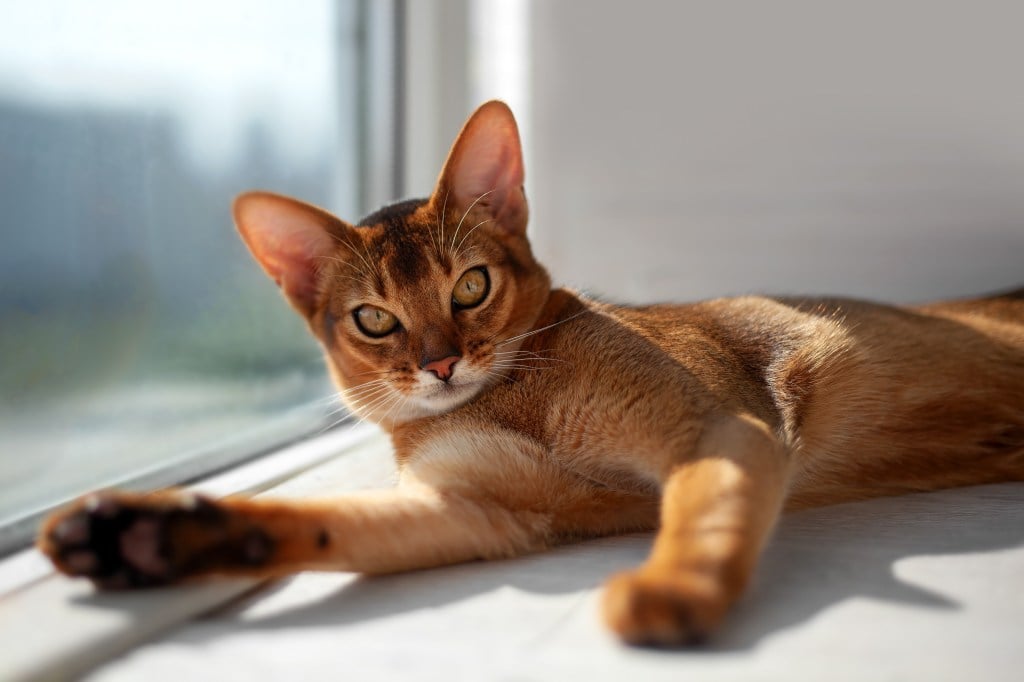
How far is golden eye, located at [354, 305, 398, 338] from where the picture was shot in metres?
1.44

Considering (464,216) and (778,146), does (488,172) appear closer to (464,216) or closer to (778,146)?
(464,216)

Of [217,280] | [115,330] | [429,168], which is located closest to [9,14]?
[115,330]

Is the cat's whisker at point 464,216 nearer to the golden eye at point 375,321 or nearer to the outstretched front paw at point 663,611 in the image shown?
the golden eye at point 375,321

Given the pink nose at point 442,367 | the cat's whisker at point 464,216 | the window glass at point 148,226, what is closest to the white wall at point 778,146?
the window glass at point 148,226

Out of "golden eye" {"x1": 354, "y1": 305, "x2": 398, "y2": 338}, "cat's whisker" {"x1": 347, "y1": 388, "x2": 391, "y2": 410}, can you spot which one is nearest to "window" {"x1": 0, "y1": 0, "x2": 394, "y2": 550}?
"cat's whisker" {"x1": 347, "y1": 388, "x2": 391, "y2": 410}

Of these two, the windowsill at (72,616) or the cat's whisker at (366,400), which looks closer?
the windowsill at (72,616)

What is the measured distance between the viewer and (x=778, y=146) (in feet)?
7.02

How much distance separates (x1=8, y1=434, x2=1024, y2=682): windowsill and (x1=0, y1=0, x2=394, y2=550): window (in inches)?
19.4

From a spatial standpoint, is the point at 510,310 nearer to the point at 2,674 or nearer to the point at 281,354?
the point at 2,674

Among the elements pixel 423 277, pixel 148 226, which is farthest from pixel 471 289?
pixel 148 226

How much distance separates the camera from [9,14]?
1429mm

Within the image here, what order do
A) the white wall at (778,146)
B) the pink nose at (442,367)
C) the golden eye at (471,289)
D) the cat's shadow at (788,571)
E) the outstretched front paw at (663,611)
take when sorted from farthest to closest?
1. the white wall at (778,146)
2. the golden eye at (471,289)
3. the pink nose at (442,367)
4. the cat's shadow at (788,571)
5. the outstretched front paw at (663,611)

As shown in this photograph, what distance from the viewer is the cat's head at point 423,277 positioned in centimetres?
139

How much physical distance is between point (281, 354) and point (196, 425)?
44 centimetres
